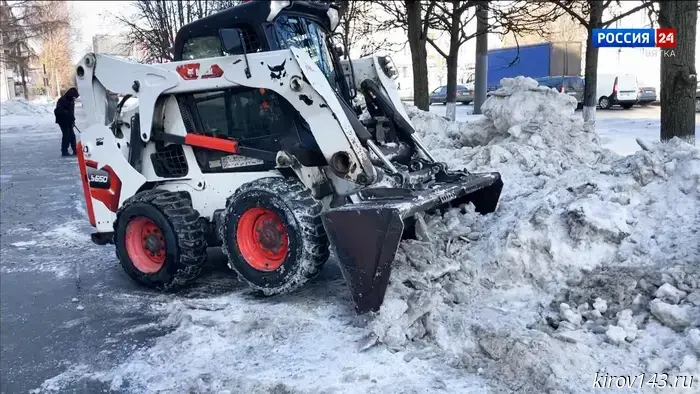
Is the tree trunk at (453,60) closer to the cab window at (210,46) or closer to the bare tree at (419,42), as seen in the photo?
the bare tree at (419,42)

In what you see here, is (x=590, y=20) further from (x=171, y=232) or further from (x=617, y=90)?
(x=617, y=90)

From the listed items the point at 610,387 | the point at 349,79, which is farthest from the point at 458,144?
the point at 610,387

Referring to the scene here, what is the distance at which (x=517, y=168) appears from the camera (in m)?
7.55

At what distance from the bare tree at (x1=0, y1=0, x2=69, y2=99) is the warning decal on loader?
32.9m

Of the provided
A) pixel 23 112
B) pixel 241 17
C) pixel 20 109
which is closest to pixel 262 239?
pixel 241 17

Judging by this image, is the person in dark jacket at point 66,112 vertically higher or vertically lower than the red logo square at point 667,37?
lower

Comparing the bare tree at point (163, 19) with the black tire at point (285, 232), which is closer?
the black tire at point (285, 232)

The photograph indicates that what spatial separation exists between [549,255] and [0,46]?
39.3 meters

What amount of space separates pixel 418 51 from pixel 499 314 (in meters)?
11.2

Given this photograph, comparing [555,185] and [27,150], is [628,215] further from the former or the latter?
[27,150]

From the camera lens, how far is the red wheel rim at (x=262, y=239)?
511 cm

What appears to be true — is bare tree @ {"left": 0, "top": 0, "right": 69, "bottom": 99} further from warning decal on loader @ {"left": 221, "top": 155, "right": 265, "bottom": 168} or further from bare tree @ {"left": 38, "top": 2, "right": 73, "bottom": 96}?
warning decal on loader @ {"left": 221, "top": 155, "right": 265, "bottom": 168}

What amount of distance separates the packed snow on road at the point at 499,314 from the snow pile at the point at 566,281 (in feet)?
0.04

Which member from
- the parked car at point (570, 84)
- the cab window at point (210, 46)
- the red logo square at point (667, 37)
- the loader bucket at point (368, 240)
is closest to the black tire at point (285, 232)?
the loader bucket at point (368, 240)
